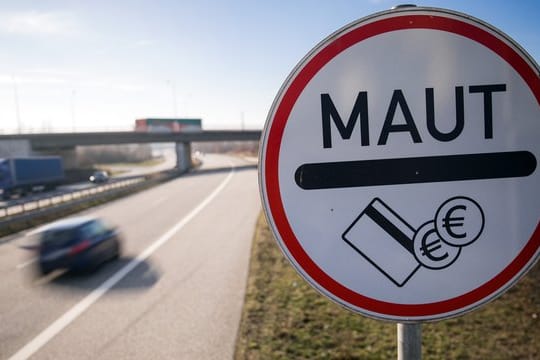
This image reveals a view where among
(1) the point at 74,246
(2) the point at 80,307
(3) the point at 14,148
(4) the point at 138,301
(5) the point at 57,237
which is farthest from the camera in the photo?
(3) the point at 14,148

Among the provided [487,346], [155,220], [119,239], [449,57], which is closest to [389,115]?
[449,57]

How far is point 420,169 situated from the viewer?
4.14 feet

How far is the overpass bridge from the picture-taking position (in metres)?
42.7

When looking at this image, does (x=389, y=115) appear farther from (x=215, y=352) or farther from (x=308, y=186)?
(x=215, y=352)

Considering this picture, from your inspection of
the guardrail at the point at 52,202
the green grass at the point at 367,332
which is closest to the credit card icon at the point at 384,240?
the green grass at the point at 367,332

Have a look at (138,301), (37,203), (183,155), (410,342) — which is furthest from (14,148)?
(410,342)

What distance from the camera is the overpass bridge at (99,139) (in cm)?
4266

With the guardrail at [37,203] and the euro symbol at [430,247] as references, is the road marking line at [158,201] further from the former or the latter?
the euro symbol at [430,247]

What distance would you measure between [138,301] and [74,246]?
348 cm

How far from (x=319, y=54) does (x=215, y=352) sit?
19.1 ft

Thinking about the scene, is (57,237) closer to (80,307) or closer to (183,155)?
(80,307)

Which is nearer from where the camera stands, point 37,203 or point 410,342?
point 410,342

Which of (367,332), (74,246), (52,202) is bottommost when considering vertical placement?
(52,202)

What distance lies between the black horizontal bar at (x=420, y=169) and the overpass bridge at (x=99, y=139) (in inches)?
1948
